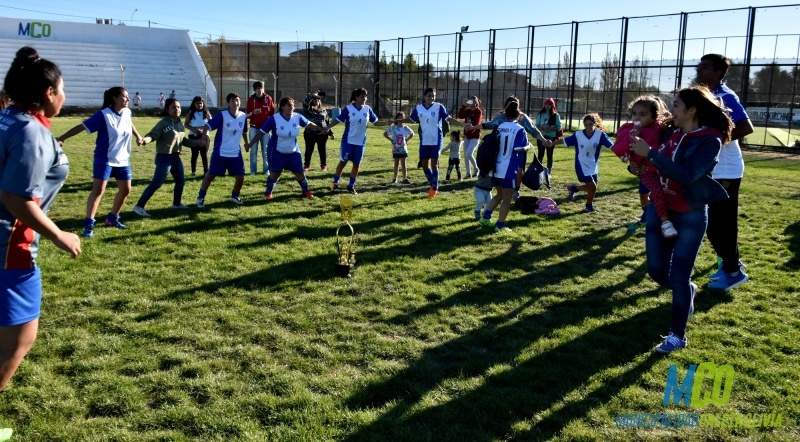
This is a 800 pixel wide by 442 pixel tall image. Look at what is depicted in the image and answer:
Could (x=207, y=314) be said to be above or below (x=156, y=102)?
below

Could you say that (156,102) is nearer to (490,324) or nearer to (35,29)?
(35,29)

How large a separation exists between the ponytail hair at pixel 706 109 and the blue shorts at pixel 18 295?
420cm

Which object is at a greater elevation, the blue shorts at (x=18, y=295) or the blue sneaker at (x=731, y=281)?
the blue shorts at (x=18, y=295)

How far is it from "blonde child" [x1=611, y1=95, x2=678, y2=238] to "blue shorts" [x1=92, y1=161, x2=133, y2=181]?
6.17m

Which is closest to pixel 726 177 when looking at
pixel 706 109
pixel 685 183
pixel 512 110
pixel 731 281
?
pixel 731 281

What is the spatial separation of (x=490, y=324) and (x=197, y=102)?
9137 mm

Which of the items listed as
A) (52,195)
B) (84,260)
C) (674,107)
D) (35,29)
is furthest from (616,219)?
(35,29)

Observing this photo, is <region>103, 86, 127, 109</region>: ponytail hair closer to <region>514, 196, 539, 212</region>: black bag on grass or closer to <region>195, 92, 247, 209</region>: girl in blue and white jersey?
<region>195, 92, 247, 209</region>: girl in blue and white jersey

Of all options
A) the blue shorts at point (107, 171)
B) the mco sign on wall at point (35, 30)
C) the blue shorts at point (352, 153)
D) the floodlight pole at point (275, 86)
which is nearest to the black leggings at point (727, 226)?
the blue shorts at point (352, 153)

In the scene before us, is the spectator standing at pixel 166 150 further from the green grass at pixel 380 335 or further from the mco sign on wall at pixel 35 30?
the mco sign on wall at pixel 35 30

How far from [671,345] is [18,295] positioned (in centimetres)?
429

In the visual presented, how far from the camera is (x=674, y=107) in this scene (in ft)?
14.3

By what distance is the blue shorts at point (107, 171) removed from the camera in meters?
7.80

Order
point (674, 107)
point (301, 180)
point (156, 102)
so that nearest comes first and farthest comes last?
1. point (674, 107)
2. point (301, 180)
3. point (156, 102)
